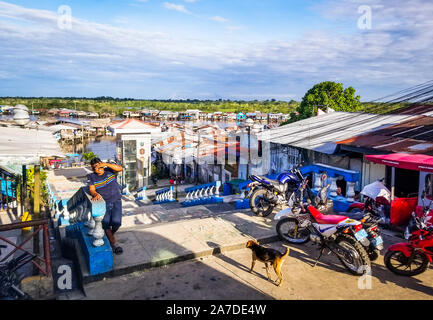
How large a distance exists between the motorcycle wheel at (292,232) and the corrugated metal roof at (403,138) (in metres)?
3.70

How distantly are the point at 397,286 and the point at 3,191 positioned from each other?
16102 millimetres

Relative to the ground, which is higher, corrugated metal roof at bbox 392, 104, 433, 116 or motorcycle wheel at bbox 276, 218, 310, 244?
corrugated metal roof at bbox 392, 104, 433, 116

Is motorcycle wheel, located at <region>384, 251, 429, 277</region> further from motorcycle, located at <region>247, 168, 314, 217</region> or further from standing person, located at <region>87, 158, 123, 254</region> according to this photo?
standing person, located at <region>87, 158, 123, 254</region>

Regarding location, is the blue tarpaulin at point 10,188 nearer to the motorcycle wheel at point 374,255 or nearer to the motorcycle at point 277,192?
the motorcycle at point 277,192

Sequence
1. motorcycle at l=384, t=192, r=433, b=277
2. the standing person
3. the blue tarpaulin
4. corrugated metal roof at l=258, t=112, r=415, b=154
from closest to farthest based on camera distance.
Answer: motorcycle at l=384, t=192, r=433, b=277
the standing person
corrugated metal roof at l=258, t=112, r=415, b=154
the blue tarpaulin

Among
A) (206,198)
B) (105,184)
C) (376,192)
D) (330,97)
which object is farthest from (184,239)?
(330,97)

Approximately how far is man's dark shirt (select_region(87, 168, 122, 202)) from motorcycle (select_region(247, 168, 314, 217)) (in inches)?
134

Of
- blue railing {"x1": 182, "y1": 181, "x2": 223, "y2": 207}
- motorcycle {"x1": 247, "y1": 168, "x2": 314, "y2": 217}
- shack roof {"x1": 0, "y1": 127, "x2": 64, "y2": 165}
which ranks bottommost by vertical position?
blue railing {"x1": 182, "y1": 181, "x2": 223, "y2": 207}

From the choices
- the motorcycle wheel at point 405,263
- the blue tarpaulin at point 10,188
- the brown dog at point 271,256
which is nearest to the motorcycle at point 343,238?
the motorcycle wheel at point 405,263

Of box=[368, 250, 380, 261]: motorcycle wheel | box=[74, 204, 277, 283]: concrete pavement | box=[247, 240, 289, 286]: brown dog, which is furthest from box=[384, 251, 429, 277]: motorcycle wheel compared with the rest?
box=[74, 204, 277, 283]: concrete pavement

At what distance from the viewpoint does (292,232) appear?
629 cm

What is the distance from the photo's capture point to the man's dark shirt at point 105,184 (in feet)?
18.0

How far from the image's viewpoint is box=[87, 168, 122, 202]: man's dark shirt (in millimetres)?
5484
